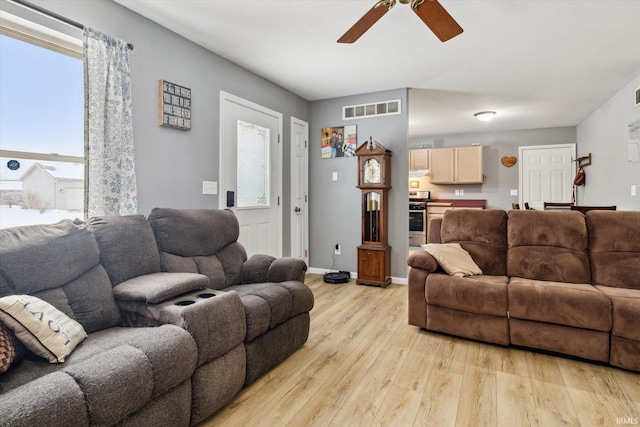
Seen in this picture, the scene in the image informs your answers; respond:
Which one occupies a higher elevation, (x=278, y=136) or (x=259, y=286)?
(x=278, y=136)

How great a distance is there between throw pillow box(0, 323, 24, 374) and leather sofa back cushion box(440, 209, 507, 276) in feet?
10.1

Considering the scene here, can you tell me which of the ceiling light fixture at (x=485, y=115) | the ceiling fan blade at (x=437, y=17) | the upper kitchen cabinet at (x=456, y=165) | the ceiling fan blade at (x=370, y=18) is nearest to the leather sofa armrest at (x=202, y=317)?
the ceiling fan blade at (x=370, y=18)

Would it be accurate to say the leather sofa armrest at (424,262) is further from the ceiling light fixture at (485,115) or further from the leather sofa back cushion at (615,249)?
the ceiling light fixture at (485,115)

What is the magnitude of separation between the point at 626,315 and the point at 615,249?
69 cm

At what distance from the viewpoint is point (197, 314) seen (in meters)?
1.71

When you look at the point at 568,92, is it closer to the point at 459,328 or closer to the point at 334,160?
the point at 334,160

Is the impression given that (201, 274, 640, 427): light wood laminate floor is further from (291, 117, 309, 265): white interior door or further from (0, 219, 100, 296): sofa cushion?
(291, 117, 309, 265): white interior door

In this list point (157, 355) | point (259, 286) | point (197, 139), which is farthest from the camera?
point (197, 139)

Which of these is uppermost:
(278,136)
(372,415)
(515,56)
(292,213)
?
(515,56)

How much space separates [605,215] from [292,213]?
338 centimetres

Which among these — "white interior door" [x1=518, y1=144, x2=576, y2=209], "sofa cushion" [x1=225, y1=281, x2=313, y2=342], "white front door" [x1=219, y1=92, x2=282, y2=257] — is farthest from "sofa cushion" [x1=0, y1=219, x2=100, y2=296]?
"white interior door" [x1=518, y1=144, x2=576, y2=209]

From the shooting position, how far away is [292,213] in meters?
4.83

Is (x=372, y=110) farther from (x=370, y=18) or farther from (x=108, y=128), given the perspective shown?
(x=108, y=128)

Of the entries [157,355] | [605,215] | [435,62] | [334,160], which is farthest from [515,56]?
[157,355]
